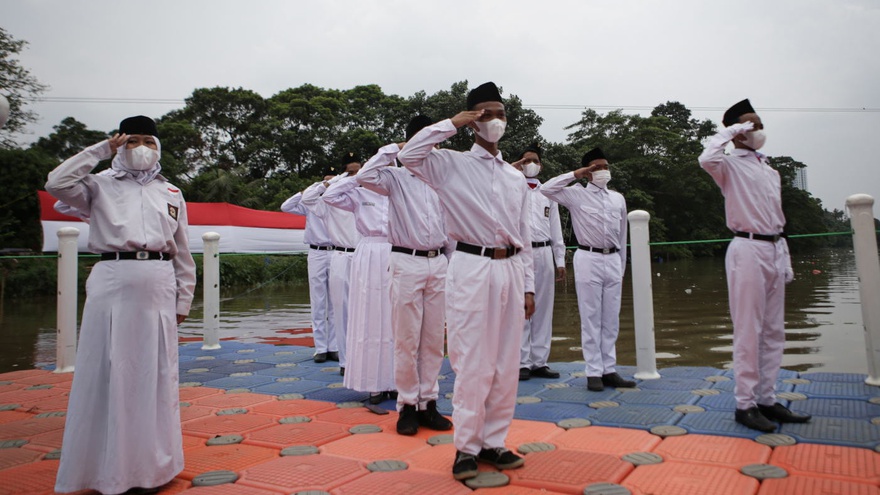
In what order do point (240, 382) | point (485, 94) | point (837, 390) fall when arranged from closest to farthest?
point (485, 94) < point (837, 390) < point (240, 382)

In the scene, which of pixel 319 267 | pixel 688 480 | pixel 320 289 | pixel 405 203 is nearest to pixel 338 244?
pixel 319 267

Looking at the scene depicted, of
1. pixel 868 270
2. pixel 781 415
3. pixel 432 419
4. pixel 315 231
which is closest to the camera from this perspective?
pixel 781 415

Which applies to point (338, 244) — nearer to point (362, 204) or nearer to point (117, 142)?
point (362, 204)

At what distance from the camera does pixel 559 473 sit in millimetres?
2939

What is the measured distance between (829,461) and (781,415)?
72 cm

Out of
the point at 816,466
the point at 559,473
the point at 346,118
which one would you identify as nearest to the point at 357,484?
the point at 559,473

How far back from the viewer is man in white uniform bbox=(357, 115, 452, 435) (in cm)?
405

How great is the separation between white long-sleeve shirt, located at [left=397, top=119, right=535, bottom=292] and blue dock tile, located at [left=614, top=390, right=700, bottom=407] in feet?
5.50

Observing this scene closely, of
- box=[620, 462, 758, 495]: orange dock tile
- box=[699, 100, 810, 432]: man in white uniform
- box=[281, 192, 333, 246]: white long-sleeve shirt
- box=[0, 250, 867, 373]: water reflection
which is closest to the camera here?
box=[620, 462, 758, 495]: orange dock tile

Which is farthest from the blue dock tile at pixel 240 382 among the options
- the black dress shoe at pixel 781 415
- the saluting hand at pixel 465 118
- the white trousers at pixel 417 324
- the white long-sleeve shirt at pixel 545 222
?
the black dress shoe at pixel 781 415

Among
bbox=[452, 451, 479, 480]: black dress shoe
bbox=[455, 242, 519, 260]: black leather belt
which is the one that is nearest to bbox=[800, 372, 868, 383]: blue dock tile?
bbox=[455, 242, 519, 260]: black leather belt

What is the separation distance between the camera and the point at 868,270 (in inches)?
180

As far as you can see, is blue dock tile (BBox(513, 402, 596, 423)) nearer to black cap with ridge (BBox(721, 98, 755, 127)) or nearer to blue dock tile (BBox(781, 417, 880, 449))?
blue dock tile (BBox(781, 417, 880, 449))

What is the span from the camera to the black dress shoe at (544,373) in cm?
543
